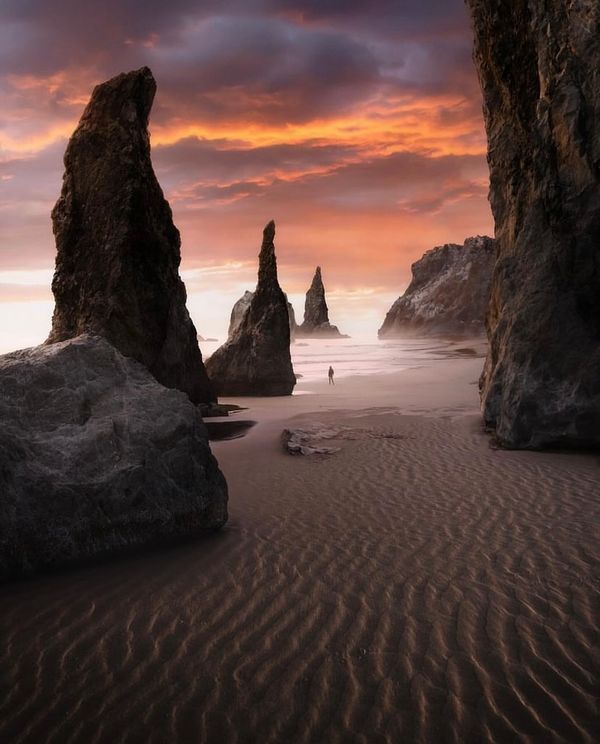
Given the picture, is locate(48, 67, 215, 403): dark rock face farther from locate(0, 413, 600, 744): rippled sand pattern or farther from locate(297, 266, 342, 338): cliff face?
locate(297, 266, 342, 338): cliff face

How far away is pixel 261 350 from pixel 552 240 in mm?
15548

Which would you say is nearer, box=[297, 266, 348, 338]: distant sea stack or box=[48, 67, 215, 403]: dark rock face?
box=[48, 67, 215, 403]: dark rock face

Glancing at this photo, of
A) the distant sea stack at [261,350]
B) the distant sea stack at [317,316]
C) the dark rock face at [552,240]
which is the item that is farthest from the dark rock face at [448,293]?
the dark rock face at [552,240]

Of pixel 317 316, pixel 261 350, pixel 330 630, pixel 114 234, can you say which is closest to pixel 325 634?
pixel 330 630

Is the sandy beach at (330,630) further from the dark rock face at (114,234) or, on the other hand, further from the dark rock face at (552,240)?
the dark rock face at (114,234)

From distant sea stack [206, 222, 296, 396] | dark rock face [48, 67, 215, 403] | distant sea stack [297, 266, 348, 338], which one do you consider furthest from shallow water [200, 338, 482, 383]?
distant sea stack [297, 266, 348, 338]

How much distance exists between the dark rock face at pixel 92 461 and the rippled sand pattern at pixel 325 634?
391mm

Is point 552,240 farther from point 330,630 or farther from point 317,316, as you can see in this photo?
point 317,316

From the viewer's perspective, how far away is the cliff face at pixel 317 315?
115 m

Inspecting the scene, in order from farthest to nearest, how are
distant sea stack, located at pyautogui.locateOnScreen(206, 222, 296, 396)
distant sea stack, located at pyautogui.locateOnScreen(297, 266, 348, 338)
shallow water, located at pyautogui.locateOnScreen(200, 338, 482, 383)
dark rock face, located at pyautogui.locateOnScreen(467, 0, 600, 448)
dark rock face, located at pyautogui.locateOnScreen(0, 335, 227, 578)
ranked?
distant sea stack, located at pyautogui.locateOnScreen(297, 266, 348, 338), shallow water, located at pyautogui.locateOnScreen(200, 338, 482, 383), distant sea stack, located at pyautogui.locateOnScreen(206, 222, 296, 396), dark rock face, located at pyautogui.locateOnScreen(467, 0, 600, 448), dark rock face, located at pyautogui.locateOnScreen(0, 335, 227, 578)

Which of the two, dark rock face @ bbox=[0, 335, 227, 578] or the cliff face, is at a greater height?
the cliff face

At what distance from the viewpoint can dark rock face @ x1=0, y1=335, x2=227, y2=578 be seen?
18.8ft

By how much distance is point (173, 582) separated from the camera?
18.9 ft

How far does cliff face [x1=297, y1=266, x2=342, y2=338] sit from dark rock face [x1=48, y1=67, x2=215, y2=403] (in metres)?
96.5
